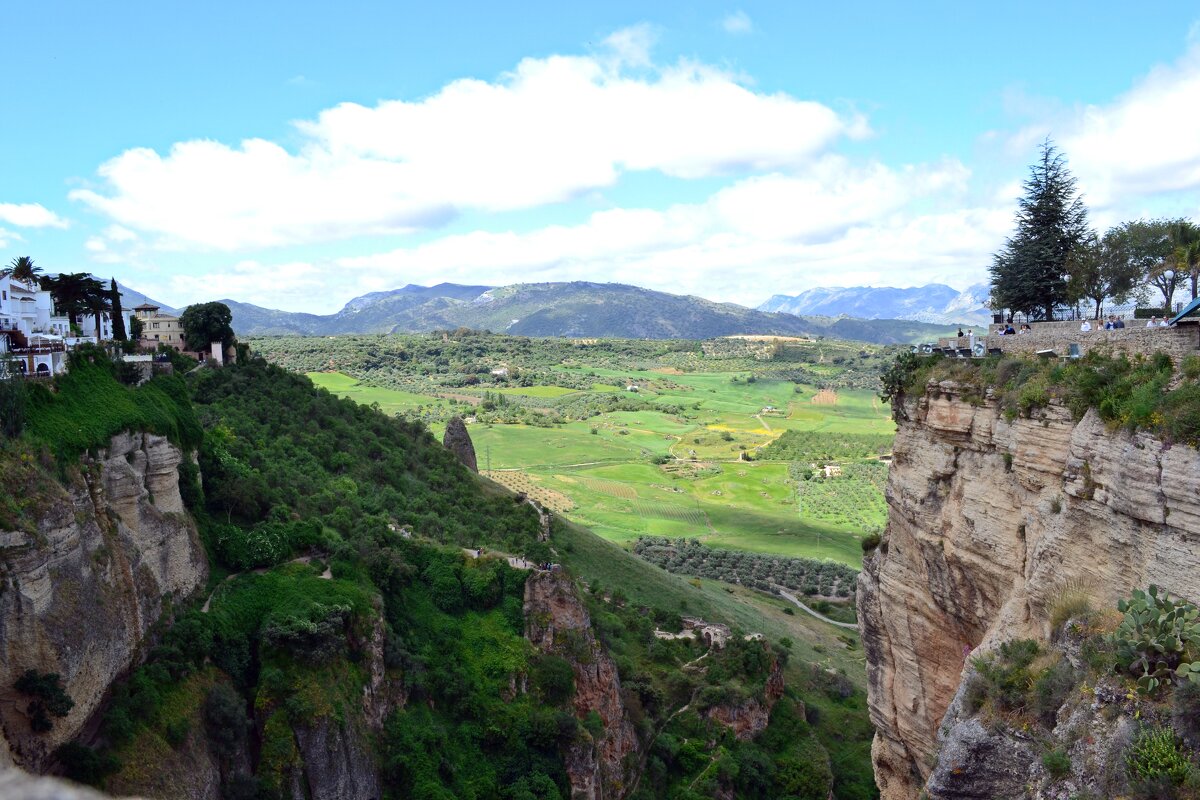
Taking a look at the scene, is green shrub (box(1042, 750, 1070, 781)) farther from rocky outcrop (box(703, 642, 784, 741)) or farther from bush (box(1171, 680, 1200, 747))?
rocky outcrop (box(703, 642, 784, 741))

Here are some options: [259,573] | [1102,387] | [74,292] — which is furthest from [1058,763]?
[74,292]

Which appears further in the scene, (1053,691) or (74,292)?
(74,292)

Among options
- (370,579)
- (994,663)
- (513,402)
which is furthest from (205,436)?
(513,402)

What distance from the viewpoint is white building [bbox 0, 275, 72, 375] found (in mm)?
28109

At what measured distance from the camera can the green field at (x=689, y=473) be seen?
97812 mm

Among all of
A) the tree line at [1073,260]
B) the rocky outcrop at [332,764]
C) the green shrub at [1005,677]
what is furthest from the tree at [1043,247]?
the rocky outcrop at [332,764]

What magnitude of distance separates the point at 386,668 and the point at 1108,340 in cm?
2882

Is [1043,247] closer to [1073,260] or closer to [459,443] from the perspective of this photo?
[1073,260]

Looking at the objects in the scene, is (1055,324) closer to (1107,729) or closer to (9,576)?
(1107,729)

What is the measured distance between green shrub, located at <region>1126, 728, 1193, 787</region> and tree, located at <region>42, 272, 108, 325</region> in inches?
1885

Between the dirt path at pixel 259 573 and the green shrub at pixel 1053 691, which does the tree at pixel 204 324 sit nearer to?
the dirt path at pixel 259 573

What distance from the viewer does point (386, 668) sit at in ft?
110

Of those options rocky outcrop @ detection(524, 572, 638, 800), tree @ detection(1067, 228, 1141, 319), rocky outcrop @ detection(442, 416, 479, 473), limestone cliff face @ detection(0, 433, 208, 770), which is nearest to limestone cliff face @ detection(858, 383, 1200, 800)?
tree @ detection(1067, 228, 1141, 319)

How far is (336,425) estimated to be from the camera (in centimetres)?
5772
